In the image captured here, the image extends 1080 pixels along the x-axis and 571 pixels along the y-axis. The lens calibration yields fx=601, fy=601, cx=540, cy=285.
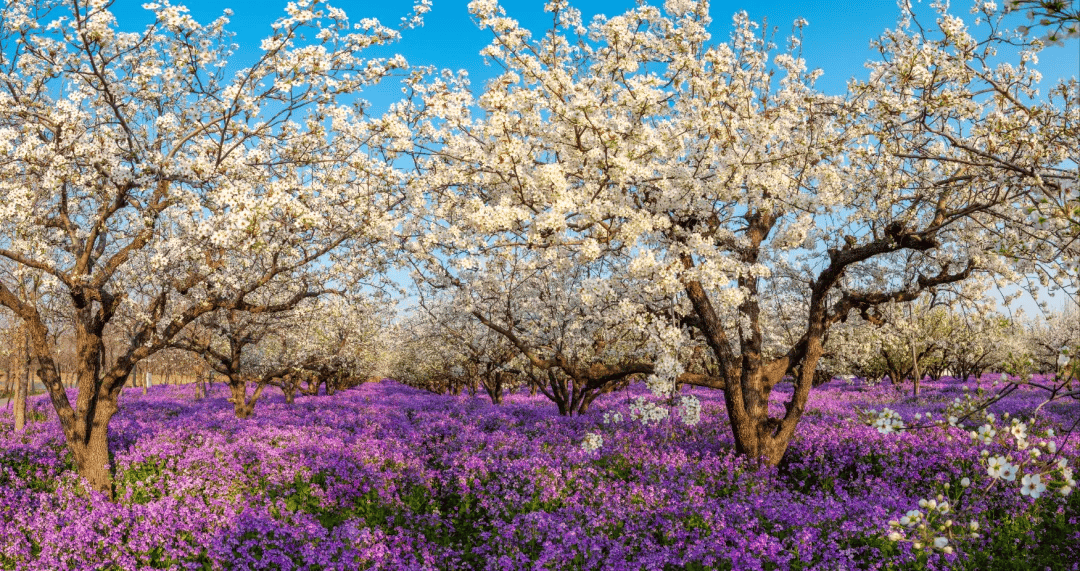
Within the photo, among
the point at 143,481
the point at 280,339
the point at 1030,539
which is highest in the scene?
the point at 280,339

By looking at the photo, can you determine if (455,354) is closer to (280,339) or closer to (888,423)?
(280,339)

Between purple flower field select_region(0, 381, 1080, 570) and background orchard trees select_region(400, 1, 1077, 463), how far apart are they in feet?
8.24

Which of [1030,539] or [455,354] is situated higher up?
[455,354]

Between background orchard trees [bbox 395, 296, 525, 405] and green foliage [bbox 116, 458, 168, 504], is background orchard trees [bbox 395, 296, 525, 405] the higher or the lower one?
the higher one

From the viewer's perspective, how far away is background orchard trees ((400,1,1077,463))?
8734 millimetres

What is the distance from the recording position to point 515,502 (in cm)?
1048

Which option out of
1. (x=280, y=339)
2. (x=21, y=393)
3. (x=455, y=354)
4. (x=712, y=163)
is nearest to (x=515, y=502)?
(x=712, y=163)

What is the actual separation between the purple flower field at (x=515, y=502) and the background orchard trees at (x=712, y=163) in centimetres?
251

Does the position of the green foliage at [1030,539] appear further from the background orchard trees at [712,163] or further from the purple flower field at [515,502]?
the background orchard trees at [712,163]

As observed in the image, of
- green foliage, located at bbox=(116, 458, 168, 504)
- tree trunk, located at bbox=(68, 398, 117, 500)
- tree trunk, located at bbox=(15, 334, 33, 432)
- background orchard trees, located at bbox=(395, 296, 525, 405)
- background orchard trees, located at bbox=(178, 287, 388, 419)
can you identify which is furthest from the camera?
background orchard trees, located at bbox=(395, 296, 525, 405)

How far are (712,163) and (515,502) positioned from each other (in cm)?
678

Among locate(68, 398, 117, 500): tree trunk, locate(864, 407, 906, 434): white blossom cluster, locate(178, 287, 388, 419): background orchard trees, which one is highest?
locate(178, 287, 388, 419): background orchard trees

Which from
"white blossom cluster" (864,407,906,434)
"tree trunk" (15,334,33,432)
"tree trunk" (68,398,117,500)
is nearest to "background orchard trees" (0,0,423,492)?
"tree trunk" (68,398,117,500)

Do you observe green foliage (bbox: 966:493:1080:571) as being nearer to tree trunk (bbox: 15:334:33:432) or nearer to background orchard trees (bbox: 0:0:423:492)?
background orchard trees (bbox: 0:0:423:492)
